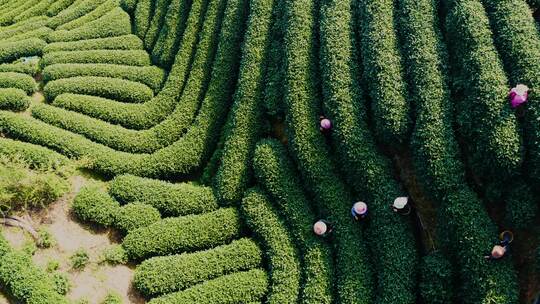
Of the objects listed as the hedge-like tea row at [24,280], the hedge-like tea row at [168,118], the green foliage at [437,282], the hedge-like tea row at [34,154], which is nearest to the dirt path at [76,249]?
the hedge-like tea row at [24,280]

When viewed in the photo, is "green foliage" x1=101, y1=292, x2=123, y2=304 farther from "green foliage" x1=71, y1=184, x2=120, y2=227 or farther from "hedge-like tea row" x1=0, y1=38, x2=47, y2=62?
"hedge-like tea row" x1=0, y1=38, x2=47, y2=62

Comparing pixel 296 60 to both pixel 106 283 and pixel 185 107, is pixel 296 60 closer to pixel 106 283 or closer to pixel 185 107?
pixel 185 107

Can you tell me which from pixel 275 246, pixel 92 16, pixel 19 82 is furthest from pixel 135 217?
pixel 92 16

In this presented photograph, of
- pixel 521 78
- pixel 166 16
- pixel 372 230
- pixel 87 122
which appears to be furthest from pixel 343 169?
pixel 166 16

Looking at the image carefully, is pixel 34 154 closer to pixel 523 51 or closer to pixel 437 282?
pixel 437 282

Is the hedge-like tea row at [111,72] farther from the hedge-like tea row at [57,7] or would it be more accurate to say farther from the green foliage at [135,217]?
the green foliage at [135,217]
